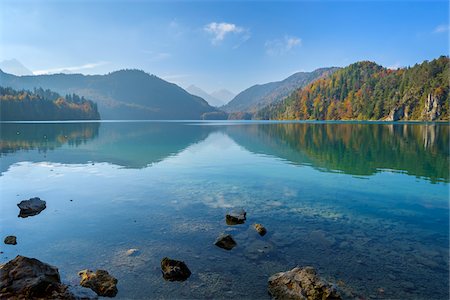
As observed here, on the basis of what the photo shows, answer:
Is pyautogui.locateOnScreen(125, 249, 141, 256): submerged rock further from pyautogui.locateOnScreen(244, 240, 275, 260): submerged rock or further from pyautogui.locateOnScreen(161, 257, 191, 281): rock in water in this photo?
pyautogui.locateOnScreen(244, 240, 275, 260): submerged rock

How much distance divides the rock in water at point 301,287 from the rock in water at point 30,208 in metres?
18.8

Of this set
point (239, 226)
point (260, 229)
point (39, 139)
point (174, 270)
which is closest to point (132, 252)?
point (174, 270)

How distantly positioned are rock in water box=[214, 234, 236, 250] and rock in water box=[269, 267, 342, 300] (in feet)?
12.9

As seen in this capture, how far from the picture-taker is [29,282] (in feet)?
33.0

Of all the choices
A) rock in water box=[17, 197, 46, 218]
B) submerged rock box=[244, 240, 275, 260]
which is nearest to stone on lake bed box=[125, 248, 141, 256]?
submerged rock box=[244, 240, 275, 260]

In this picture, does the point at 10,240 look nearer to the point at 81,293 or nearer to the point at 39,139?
the point at 81,293

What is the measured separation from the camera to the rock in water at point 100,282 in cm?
1116

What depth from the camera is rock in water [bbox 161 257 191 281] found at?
12242 mm

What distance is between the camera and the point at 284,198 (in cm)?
2484

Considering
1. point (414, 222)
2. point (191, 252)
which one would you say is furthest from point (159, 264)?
point (414, 222)

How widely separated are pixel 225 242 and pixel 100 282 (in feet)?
21.1

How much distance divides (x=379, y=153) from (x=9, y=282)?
2250 inches

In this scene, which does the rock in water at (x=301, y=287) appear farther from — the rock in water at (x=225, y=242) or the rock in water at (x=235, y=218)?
the rock in water at (x=235, y=218)

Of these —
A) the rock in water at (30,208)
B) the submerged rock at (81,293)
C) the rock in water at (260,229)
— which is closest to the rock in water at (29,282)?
the submerged rock at (81,293)
